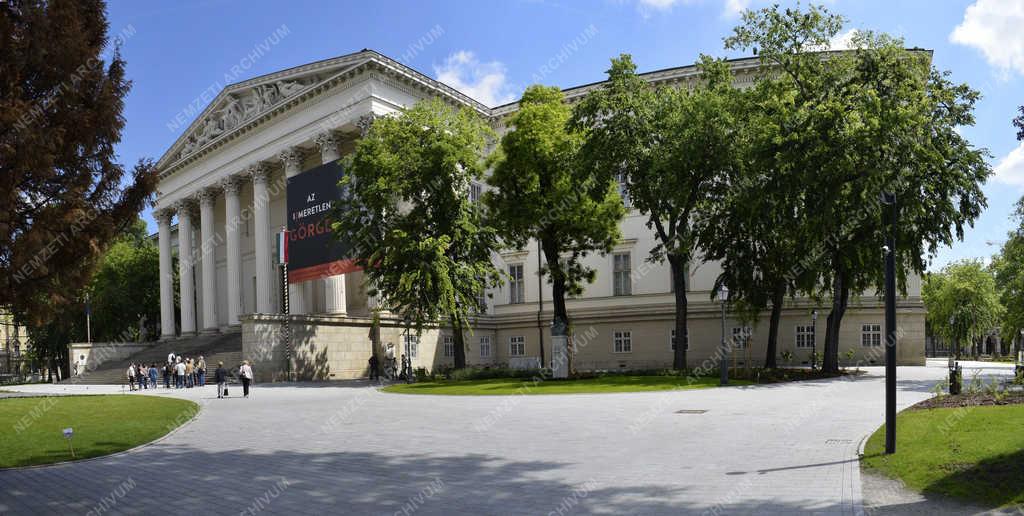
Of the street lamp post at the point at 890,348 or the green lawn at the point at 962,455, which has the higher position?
the street lamp post at the point at 890,348

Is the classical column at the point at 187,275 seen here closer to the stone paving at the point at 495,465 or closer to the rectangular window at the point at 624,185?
the rectangular window at the point at 624,185

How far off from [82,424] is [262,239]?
35402 mm

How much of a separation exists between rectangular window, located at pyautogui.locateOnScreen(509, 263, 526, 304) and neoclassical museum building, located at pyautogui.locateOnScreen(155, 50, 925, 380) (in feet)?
0.32

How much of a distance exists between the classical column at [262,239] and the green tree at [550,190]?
78.2ft

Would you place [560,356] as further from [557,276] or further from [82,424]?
[82,424]

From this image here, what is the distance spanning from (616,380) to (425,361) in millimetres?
19133

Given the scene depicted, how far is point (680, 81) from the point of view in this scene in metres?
46.5

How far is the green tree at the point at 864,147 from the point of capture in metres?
27.6

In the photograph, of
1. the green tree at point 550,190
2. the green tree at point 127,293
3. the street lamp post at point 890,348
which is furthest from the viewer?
the green tree at point 127,293

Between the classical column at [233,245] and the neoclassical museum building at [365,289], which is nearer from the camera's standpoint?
the neoclassical museum building at [365,289]

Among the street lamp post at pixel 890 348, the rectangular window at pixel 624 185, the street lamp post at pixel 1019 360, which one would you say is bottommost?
the street lamp post at pixel 1019 360

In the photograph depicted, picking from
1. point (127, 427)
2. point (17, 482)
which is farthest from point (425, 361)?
point (17, 482)

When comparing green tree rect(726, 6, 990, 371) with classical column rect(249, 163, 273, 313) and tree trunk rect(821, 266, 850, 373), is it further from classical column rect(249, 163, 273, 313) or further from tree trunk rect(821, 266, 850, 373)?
classical column rect(249, 163, 273, 313)

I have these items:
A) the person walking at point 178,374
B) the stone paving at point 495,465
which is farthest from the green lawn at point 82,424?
the person walking at point 178,374
